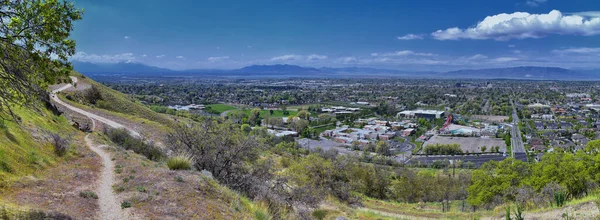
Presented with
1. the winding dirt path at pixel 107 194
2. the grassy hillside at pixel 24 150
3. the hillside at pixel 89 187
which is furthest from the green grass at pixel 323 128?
the hillside at pixel 89 187

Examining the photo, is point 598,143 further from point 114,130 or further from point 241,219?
point 114,130

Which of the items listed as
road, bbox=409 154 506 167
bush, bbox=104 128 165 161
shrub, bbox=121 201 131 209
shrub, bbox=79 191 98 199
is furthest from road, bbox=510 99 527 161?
shrub, bbox=79 191 98 199

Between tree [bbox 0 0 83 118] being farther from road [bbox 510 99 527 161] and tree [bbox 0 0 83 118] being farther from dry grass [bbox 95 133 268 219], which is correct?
road [bbox 510 99 527 161]

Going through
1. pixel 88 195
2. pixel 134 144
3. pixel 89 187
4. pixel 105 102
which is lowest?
pixel 134 144

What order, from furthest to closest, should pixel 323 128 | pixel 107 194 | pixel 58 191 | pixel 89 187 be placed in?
pixel 323 128 → pixel 89 187 → pixel 107 194 → pixel 58 191

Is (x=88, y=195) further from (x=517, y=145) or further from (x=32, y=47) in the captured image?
(x=517, y=145)

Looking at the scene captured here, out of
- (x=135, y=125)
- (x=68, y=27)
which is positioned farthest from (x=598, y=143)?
(x=135, y=125)

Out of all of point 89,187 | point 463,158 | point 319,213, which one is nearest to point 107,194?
point 89,187
